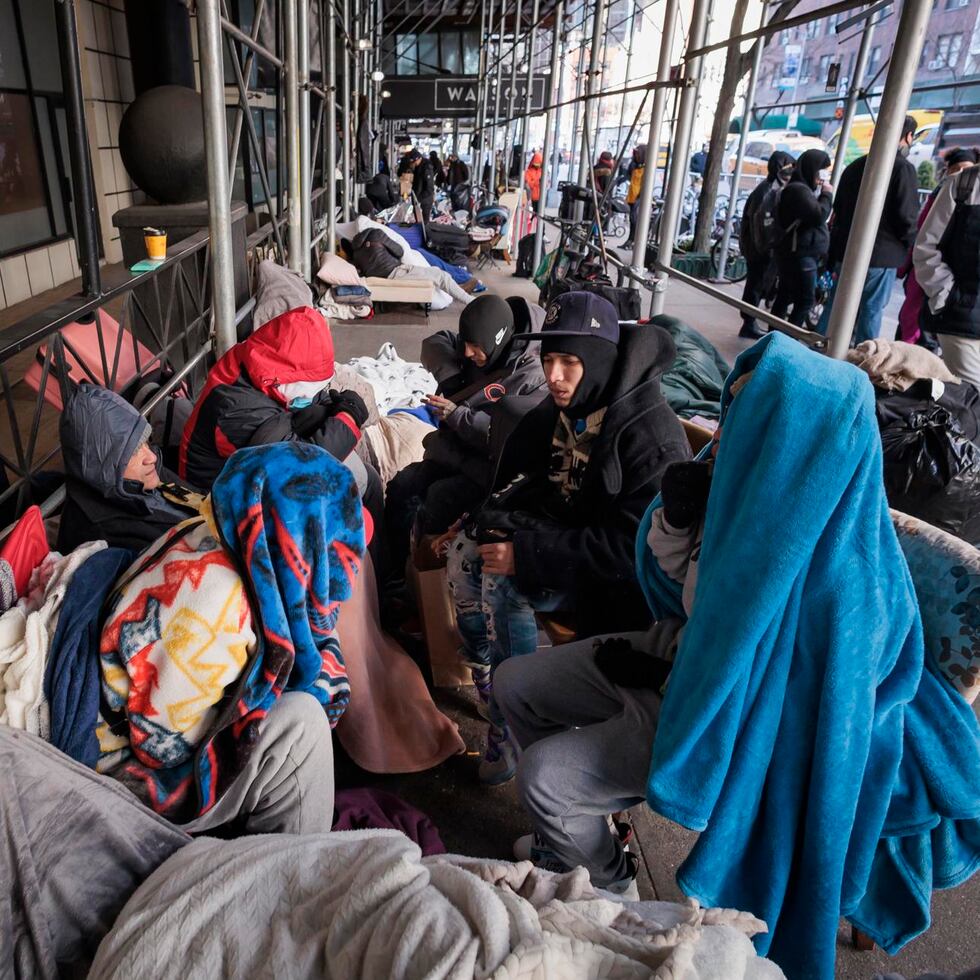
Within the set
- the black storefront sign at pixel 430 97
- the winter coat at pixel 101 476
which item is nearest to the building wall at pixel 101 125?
the winter coat at pixel 101 476

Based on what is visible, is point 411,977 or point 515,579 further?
point 515,579

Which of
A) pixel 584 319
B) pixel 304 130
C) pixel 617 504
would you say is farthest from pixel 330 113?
pixel 617 504

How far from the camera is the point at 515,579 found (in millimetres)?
2316

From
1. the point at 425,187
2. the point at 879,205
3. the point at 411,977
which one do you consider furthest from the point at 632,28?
the point at 411,977

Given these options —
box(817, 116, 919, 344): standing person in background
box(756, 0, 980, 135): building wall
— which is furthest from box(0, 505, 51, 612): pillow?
box(756, 0, 980, 135): building wall

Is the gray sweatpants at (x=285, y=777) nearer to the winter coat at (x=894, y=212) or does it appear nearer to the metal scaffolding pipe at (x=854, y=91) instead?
the winter coat at (x=894, y=212)

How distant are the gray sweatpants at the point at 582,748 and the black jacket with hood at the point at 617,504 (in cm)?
21

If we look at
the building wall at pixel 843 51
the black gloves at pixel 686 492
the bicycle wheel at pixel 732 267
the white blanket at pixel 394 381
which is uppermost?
the building wall at pixel 843 51

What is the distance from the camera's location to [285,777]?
5.35ft

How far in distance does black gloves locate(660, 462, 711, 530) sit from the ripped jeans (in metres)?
0.62

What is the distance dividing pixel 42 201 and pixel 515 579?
8.93m

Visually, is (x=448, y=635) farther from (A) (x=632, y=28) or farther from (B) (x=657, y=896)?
(A) (x=632, y=28)

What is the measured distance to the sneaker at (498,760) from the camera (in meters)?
2.30

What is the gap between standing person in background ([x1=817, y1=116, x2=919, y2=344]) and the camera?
5641 millimetres
